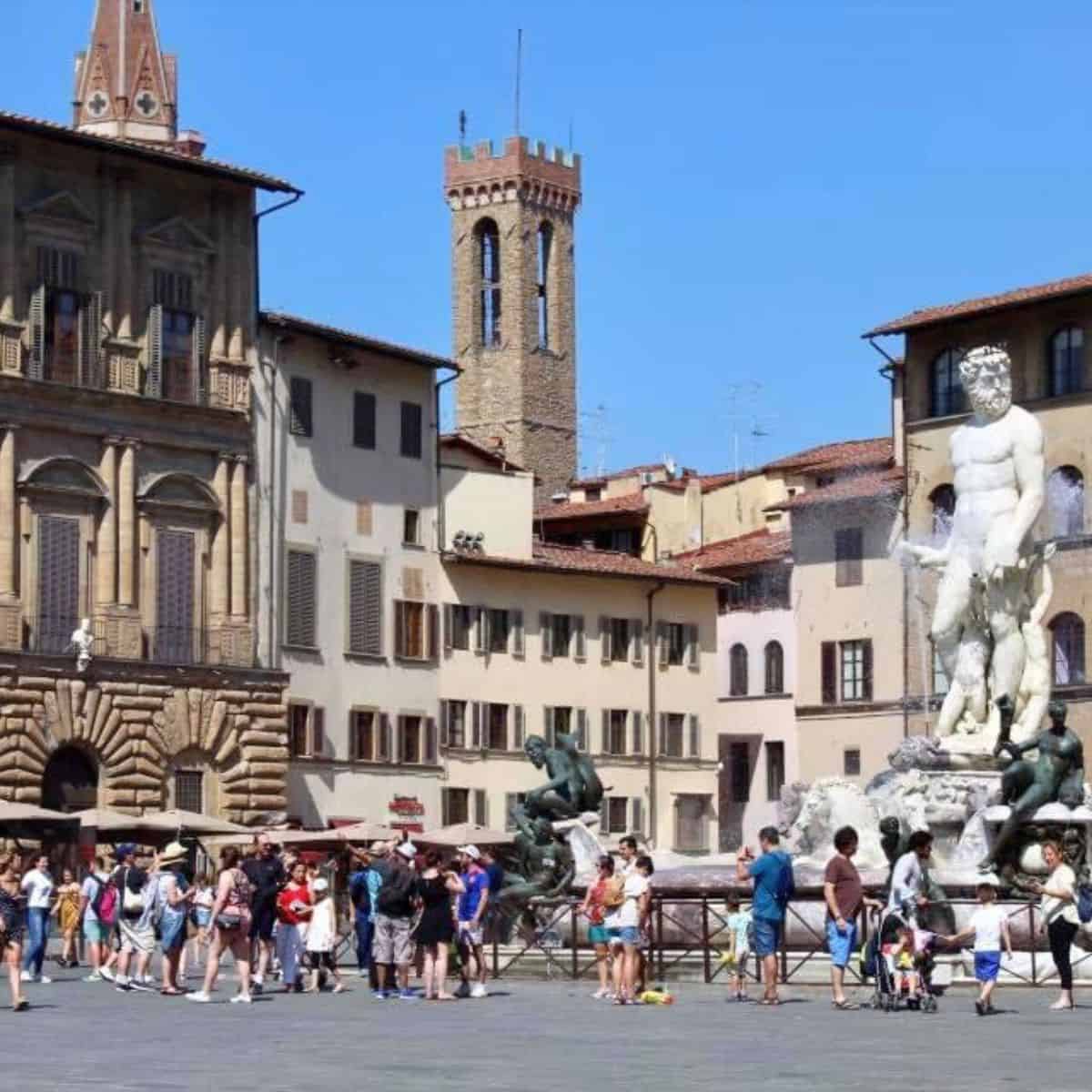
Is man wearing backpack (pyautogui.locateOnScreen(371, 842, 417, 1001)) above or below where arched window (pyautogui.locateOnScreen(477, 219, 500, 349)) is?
below

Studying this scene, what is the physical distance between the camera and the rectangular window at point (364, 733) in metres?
71.0

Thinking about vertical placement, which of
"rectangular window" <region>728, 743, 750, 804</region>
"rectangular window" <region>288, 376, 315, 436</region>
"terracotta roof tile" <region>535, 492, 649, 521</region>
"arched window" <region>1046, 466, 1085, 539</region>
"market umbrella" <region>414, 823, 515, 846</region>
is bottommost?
"market umbrella" <region>414, 823, 515, 846</region>

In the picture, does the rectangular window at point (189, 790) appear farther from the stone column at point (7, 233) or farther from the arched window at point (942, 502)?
the arched window at point (942, 502)

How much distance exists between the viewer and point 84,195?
65.2 metres

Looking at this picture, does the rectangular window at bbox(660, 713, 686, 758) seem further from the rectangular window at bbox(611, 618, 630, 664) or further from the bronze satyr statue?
the bronze satyr statue

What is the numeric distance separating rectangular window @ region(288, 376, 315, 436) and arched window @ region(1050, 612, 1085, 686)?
61.5 ft

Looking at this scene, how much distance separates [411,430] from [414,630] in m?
4.45

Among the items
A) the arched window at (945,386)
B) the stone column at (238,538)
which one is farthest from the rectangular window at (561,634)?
the stone column at (238,538)

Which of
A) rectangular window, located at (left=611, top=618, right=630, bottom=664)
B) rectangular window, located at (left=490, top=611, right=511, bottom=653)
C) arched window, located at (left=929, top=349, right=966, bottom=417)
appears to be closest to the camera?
rectangular window, located at (left=490, top=611, right=511, bottom=653)

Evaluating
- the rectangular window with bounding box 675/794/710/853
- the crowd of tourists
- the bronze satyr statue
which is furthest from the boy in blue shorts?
the rectangular window with bounding box 675/794/710/853

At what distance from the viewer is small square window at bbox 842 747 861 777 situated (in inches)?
3287

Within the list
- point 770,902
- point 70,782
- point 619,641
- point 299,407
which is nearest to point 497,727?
point 619,641

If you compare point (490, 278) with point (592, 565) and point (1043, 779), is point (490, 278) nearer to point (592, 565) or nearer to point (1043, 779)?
point (592, 565)

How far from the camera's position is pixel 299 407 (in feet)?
229
